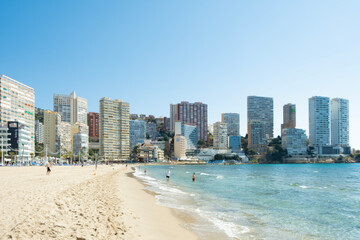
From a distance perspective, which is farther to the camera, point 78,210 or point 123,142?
point 123,142

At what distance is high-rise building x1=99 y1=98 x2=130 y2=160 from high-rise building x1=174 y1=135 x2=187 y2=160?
36.4 m

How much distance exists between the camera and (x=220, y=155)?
19000 centimetres

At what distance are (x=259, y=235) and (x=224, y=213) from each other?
4.48m

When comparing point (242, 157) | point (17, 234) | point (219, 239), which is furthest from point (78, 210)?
point (242, 157)

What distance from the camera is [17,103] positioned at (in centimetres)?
12075

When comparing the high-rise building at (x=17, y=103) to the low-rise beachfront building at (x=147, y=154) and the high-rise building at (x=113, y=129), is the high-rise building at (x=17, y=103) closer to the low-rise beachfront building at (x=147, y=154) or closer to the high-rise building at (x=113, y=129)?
the high-rise building at (x=113, y=129)

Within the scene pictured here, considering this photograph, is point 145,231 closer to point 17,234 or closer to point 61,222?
point 61,222

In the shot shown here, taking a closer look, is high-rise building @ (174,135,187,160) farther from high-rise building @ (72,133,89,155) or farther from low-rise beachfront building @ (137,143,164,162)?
high-rise building @ (72,133,89,155)

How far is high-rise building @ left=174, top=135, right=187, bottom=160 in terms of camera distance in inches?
7441

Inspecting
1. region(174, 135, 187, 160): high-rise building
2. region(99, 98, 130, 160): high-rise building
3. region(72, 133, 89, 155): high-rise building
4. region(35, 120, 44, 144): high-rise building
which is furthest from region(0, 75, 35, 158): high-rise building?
region(174, 135, 187, 160): high-rise building

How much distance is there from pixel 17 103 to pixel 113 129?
2197 inches

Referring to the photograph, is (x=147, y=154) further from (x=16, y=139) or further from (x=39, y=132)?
(x=16, y=139)

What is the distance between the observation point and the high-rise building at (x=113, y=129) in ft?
533

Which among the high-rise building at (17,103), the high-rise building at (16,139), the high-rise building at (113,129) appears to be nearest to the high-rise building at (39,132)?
the high-rise building at (113,129)
